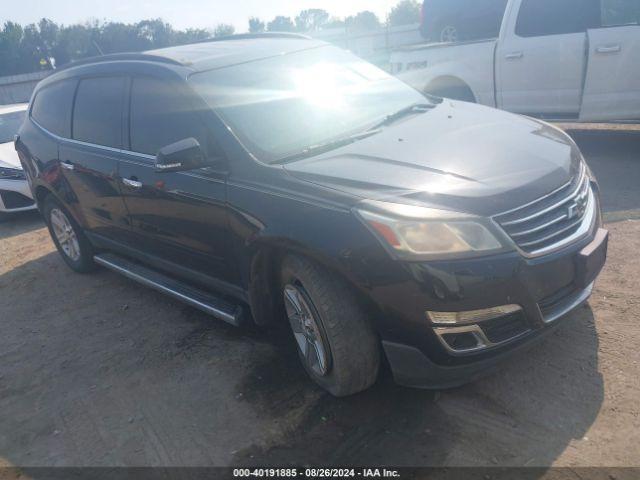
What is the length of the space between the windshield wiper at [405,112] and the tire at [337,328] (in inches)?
47.7

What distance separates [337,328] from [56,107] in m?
3.76

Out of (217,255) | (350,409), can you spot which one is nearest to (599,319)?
(350,409)

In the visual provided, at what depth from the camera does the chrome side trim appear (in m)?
2.62

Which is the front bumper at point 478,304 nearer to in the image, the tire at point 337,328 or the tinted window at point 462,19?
the tire at point 337,328

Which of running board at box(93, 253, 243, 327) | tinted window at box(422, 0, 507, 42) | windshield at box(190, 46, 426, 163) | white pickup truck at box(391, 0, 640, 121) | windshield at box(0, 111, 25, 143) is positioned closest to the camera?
windshield at box(190, 46, 426, 163)

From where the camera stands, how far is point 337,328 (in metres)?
2.69

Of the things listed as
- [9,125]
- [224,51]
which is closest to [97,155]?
[224,51]

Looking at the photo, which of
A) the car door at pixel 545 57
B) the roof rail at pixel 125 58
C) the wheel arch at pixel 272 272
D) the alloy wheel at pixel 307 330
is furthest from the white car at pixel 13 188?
the car door at pixel 545 57

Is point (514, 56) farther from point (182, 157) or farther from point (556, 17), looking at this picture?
point (182, 157)

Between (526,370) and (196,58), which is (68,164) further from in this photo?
(526,370)

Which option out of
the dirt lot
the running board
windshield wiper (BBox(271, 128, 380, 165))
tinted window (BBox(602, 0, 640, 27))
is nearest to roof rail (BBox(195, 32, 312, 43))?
windshield wiper (BBox(271, 128, 380, 165))

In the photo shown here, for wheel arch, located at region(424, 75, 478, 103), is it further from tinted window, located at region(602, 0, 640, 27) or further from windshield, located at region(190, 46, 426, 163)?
windshield, located at region(190, 46, 426, 163)

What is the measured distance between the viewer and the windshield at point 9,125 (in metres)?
8.75

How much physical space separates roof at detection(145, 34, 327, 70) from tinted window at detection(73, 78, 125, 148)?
411mm
